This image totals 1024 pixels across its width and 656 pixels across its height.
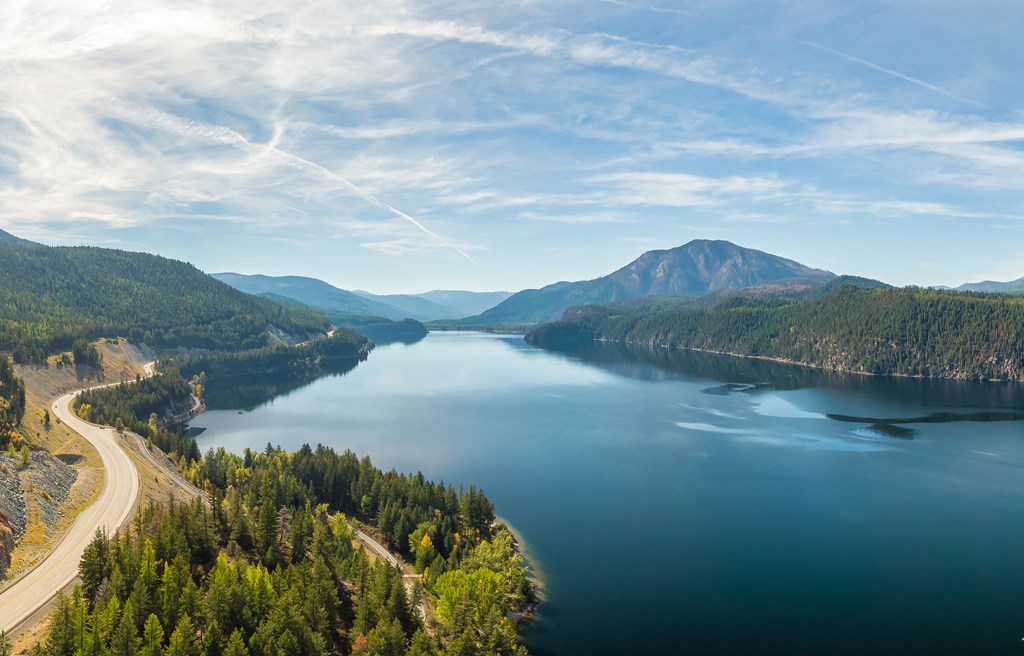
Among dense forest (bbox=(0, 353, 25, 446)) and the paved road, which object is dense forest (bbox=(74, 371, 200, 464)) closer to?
the paved road

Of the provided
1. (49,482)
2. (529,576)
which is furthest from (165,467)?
(529,576)

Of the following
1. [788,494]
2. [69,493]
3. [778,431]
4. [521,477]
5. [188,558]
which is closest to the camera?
[188,558]

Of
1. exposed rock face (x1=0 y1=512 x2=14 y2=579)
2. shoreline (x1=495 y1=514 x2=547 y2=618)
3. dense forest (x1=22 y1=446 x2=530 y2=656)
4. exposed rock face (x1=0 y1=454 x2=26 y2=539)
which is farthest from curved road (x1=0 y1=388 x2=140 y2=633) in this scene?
shoreline (x1=495 y1=514 x2=547 y2=618)

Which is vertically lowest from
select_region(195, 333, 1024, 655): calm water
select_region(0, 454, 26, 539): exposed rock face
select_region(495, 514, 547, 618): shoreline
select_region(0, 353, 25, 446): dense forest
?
select_region(495, 514, 547, 618): shoreline

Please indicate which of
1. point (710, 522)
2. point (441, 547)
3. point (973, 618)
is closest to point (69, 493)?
point (441, 547)

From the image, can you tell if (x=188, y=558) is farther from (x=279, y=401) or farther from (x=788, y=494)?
(x=279, y=401)

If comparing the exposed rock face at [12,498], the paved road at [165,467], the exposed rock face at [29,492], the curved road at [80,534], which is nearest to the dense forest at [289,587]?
the curved road at [80,534]

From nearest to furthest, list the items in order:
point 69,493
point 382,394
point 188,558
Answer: point 188,558
point 69,493
point 382,394
